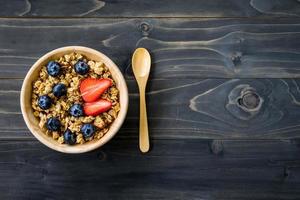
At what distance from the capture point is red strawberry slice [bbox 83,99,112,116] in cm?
92

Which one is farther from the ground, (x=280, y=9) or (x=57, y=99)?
(x=280, y=9)

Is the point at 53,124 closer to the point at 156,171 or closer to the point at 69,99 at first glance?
the point at 69,99

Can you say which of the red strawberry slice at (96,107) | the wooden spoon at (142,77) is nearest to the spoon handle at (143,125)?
the wooden spoon at (142,77)

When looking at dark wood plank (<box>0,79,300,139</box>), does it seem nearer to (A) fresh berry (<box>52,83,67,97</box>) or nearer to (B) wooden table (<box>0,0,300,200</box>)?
(B) wooden table (<box>0,0,300,200</box>)

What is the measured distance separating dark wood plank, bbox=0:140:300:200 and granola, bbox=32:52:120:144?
0.13m

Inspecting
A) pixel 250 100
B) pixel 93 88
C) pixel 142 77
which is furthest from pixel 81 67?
pixel 250 100

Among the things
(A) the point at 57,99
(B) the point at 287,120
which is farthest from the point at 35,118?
(B) the point at 287,120

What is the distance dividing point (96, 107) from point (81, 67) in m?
0.09

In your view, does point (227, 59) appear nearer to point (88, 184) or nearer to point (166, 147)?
point (166, 147)

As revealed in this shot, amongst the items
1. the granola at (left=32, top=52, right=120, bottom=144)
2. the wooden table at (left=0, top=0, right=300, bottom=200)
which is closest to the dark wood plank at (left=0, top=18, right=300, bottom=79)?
the wooden table at (left=0, top=0, right=300, bottom=200)

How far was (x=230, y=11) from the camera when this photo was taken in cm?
108

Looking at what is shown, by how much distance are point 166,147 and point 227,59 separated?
0.26m

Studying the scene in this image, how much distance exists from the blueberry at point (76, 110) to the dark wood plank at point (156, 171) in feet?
0.51

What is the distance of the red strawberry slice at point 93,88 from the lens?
3.01 ft
